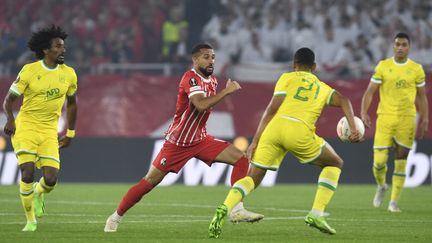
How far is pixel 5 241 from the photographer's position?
9617 mm

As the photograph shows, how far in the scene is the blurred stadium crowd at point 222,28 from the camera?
75.7 ft

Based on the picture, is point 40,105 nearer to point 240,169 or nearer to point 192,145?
point 192,145

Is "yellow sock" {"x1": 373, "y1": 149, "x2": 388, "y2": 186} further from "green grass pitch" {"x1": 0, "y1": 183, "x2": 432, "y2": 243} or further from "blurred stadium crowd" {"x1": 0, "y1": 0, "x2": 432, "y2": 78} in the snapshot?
"blurred stadium crowd" {"x1": 0, "y1": 0, "x2": 432, "y2": 78}

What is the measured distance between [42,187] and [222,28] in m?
12.2

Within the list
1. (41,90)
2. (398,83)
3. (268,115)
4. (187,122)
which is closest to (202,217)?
(187,122)

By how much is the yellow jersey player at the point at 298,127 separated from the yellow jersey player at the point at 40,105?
2.41 metres

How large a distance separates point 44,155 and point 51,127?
346mm

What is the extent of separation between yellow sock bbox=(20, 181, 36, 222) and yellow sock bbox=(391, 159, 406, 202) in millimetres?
5677

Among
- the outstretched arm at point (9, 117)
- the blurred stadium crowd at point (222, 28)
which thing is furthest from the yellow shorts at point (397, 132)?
the blurred stadium crowd at point (222, 28)

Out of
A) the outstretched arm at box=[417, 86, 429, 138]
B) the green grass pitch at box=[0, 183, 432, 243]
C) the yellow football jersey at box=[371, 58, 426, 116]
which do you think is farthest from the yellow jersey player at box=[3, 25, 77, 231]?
the outstretched arm at box=[417, 86, 429, 138]

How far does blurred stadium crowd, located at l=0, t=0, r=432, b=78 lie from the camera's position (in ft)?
75.7

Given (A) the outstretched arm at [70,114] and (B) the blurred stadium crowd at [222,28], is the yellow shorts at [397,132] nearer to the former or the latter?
(A) the outstretched arm at [70,114]

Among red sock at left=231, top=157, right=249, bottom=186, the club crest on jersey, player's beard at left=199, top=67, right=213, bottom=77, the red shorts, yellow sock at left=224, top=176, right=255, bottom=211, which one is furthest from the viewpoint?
red sock at left=231, top=157, right=249, bottom=186

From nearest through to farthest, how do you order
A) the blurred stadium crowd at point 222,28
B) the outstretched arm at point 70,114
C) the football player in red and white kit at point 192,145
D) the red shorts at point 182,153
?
1. the football player in red and white kit at point 192,145
2. the red shorts at point 182,153
3. the outstretched arm at point 70,114
4. the blurred stadium crowd at point 222,28
